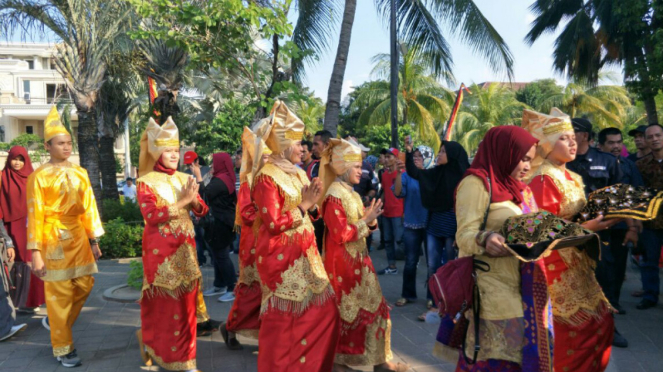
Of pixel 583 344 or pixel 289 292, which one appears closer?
pixel 583 344

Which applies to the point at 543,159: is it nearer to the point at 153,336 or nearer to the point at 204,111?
the point at 153,336

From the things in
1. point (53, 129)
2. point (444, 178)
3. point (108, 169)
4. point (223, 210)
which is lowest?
point (223, 210)

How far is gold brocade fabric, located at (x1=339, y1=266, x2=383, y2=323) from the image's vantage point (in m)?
4.36

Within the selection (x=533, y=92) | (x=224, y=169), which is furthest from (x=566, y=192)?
(x=533, y=92)

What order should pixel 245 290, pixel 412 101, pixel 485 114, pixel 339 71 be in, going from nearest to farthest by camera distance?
pixel 245 290
pixel 339 71
pixel 412 101
pixel 485 114

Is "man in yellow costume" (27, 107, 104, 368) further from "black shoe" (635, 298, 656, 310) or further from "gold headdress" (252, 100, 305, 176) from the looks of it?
"black shoe" (635, 298, 656, 310)

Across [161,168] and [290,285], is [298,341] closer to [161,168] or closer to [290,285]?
[290,285]

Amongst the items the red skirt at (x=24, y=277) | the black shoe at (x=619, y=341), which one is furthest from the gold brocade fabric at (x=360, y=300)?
the red skirt at (x=24, y=277)

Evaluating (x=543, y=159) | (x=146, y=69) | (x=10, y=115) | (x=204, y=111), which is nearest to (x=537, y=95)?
→ (x=204, y=111)

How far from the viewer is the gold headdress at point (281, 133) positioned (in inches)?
161

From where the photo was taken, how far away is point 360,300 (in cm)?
438

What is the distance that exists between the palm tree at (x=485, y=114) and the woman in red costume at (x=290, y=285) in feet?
99.4

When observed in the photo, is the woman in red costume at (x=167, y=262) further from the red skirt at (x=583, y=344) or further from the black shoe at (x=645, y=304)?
the black shoe at (x=645, y=304)

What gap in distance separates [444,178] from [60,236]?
3967 millimetres
